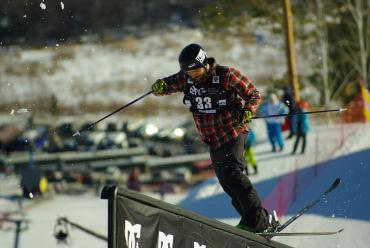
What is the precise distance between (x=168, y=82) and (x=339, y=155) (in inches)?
326

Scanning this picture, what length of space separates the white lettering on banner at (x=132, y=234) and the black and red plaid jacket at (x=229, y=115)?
182 cm

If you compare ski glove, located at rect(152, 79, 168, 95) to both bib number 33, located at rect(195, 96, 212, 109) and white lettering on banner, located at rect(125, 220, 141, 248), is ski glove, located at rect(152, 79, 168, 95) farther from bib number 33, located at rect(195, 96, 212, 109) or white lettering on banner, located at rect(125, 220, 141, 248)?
white lettering on banner, located at rect(125, 220, 141, 248)

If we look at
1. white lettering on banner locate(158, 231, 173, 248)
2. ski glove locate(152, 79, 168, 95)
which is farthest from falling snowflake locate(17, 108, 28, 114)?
white lettering on banner locate(158, 231, 173, 248)

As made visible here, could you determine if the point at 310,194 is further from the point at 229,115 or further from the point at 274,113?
the point at 229,115

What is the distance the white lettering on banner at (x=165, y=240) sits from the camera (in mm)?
5157

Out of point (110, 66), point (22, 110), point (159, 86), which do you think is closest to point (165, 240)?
point (159, 86)

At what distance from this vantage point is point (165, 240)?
521 centimetres

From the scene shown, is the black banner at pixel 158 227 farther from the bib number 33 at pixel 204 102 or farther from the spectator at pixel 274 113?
the spectator at pixel 274 113

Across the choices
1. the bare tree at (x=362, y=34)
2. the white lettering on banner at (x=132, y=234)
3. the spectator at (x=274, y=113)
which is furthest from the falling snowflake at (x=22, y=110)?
the white lettering on banner at (x=132, y=234)

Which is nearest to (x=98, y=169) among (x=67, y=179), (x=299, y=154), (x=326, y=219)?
(x=67, y=179)

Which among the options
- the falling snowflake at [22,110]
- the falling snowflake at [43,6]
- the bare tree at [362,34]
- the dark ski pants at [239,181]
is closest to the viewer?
the dark ski pants at [239,181]

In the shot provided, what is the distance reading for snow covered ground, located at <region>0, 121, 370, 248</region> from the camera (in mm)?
10008

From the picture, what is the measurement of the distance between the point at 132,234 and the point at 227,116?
2010 millimetres

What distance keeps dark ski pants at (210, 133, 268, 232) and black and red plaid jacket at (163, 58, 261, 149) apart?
0.08 metres
